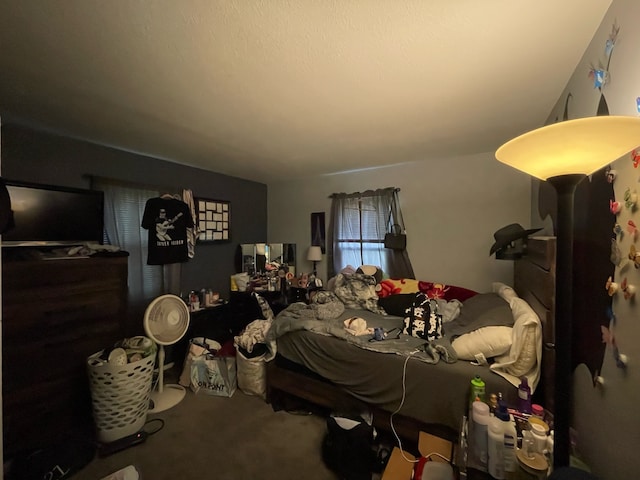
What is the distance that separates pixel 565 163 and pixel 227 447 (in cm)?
239

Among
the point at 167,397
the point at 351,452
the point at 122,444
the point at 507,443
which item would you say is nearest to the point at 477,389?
the point at 507,443

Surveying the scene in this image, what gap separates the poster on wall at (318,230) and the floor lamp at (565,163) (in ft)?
10.5

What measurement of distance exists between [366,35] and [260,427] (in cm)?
256

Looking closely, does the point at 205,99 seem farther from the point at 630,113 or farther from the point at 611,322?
the point at 611,322

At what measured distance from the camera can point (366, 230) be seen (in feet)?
11.7

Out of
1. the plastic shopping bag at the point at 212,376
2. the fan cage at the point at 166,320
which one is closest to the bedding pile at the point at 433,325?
the plastic shopping bag at the point at 212,376

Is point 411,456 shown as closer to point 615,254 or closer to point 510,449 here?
point 510,449

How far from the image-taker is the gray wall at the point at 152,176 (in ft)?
6.86

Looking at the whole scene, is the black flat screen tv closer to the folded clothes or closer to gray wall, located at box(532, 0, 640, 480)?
the folded clothes

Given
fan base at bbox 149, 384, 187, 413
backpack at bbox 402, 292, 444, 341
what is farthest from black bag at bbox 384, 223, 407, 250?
fan base at bbox 149, 384, 187, 413

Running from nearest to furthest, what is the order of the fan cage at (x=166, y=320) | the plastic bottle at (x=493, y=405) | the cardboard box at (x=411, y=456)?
the plastic bottle at (x=493, y=405) → the cardboard box at (x=411, y=456) → the fan cage at (x=166, y=320)

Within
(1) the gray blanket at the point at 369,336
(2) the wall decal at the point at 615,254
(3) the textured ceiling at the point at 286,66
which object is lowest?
(1) the gray blanket at the point at 369,336

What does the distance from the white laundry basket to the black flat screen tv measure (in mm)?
968

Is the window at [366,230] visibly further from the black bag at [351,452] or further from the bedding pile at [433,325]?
the black bag at [351,452]
